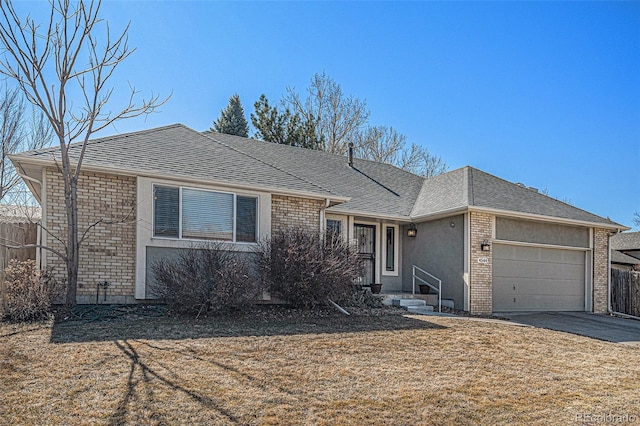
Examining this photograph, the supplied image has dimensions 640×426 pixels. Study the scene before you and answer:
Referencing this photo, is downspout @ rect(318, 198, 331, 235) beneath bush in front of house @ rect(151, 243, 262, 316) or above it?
above

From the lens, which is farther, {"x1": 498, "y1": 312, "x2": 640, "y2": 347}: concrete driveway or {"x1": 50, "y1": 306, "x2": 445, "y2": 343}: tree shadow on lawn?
{"x1": 498, "y1": 312, "x2": 640, "y2": 347}: concrete driveway

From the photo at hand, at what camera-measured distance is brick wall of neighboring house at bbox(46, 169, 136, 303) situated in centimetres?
888

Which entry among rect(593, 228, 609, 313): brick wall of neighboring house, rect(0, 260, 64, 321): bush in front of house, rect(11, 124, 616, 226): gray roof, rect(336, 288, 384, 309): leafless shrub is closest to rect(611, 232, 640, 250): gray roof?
rect(593, 228, 609, 313): brick wall of neighboring house

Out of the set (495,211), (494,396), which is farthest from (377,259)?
(494,396)

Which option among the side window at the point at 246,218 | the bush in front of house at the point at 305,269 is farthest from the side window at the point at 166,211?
the bush in front of house at the point at 305,269

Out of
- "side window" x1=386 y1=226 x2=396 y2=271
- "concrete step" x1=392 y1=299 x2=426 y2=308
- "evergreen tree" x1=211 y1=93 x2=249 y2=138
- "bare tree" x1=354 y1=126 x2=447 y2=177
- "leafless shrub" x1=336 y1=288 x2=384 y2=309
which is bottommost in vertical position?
"concrete step" x1=392 y1=299 x2=426 y2=308

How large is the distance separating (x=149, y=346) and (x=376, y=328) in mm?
4188

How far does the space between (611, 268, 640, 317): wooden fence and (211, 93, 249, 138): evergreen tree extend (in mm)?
22034

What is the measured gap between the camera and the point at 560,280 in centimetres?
1435

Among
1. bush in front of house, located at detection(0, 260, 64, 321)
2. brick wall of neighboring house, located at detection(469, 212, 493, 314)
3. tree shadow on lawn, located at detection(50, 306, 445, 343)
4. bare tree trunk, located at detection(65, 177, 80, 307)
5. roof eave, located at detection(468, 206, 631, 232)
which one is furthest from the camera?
roof eave, located at detection(468, 206, 631, 232)

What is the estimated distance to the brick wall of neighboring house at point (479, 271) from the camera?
12367 millimetres

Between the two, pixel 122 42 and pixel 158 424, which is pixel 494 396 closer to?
pixel 158 424

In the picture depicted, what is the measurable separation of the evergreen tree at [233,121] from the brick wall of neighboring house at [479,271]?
788 inches

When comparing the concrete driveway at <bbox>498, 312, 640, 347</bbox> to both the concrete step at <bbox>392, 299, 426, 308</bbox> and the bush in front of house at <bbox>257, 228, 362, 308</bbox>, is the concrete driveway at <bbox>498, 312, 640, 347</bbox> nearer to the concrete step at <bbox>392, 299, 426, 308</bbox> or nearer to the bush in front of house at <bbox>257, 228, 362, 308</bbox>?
the concrete step at <bbox>392, 299, 426, 308</bbox>
